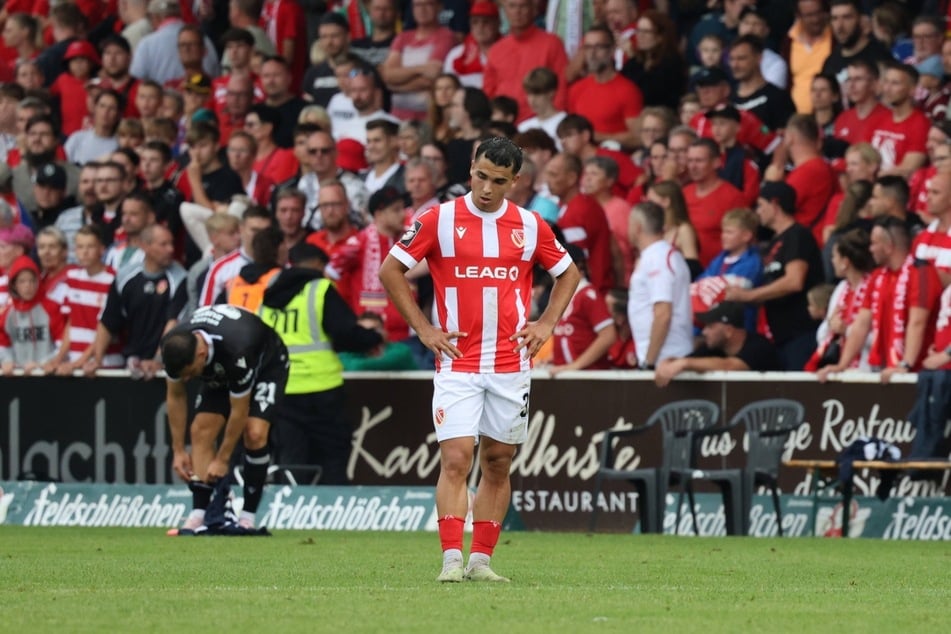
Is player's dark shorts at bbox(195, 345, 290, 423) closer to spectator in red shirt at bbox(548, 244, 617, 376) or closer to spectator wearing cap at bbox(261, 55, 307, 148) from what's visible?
spectator in red shirt at bbox(548, 244, 617, 376)

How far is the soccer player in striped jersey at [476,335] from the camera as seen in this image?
10.3 m

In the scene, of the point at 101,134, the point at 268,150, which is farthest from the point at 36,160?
the point at 268,150

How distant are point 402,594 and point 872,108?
11.0m

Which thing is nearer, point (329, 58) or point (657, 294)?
point (657, 294)

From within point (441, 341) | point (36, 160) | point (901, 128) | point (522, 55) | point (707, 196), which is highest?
point (522, 55)

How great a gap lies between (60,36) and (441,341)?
57.6 ft

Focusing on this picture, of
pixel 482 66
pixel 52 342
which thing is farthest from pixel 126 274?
pixel 482 66

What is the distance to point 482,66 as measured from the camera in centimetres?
2259

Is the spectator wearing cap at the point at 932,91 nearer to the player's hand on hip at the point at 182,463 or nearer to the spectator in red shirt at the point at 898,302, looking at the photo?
the spectator in red shirt at the point at 898,302

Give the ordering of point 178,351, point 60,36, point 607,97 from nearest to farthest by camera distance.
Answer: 1. point 178,351
2. point 607,97
3. point 60,36

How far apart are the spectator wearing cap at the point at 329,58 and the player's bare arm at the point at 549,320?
12.4m

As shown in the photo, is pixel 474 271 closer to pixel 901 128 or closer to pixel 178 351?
Answer: pixel 178 351

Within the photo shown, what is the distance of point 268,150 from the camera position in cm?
2238

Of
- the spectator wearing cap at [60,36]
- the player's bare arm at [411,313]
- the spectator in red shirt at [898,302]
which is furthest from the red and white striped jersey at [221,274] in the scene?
the player's bare arm at [411,313]
